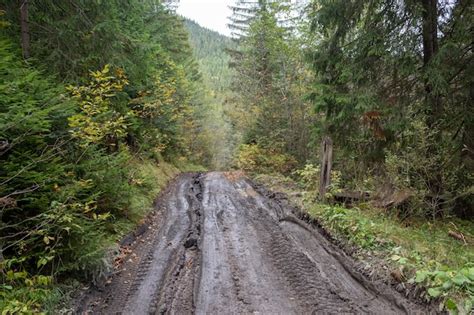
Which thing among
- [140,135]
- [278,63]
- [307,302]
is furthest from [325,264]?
[278,63]

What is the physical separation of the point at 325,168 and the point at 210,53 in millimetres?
118519

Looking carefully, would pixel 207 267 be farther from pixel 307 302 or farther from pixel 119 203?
pixel 119 203

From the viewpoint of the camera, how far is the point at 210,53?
120 metres

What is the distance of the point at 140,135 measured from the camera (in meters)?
13.9

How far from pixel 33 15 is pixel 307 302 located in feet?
25.8

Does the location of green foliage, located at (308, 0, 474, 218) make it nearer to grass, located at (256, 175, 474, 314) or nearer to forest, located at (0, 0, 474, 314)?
forest, located at (0, 0, 474, 314)

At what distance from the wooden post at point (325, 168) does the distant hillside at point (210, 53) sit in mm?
71958

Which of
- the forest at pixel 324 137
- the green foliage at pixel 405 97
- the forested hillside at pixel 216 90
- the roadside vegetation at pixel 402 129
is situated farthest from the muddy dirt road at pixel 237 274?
the forested hillside at pixel 216 90

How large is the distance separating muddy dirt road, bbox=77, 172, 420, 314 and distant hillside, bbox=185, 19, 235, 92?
2896 inches

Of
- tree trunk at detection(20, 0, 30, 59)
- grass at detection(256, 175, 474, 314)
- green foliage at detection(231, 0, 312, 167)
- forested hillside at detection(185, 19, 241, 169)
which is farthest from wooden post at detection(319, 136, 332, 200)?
forested hillside at detection(185, 19, 241, 169)

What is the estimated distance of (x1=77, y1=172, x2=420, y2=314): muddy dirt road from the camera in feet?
14.3

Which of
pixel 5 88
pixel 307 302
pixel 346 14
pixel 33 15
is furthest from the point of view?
pixel 346 14

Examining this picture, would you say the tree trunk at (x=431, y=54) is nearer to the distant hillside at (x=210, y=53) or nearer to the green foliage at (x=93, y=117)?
the green foliage at (x=93, y=117)

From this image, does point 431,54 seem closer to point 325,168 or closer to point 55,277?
point 325,168
